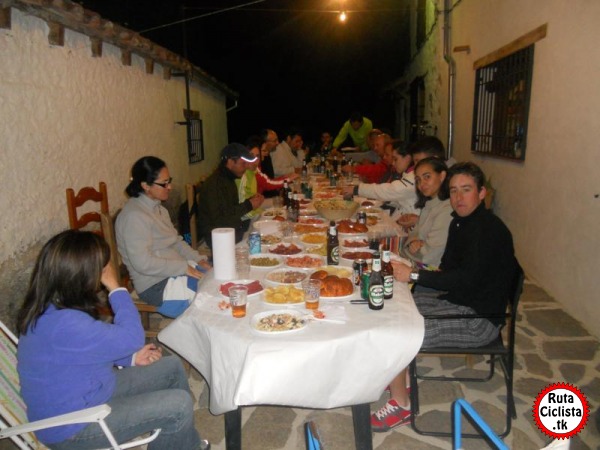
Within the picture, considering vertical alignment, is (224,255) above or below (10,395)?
above

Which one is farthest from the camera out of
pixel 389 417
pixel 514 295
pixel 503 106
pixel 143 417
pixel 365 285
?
pixel 503 106

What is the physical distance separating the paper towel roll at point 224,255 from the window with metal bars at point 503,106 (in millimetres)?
3939

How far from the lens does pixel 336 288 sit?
7.59 feet

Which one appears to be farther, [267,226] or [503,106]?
[503,106]

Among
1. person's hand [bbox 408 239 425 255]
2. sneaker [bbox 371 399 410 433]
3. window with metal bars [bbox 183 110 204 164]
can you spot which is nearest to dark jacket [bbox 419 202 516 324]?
sneaker [bbox 371 399 410 433]

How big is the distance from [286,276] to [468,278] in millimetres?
1022

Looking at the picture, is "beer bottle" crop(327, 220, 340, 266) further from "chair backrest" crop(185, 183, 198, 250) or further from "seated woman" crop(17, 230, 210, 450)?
"chair backrest" crop(185, 183, 198, 250)

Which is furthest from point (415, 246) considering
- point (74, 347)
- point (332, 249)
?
point (74, 347)

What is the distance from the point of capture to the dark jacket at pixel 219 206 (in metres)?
4.14

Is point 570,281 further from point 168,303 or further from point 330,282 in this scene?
point 168,303

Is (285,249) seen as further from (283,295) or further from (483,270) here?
(483,270)

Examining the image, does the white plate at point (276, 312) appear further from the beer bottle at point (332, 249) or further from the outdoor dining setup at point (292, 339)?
the beer bottle at point (332, 249)

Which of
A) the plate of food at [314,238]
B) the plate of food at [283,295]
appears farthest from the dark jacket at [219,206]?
the plate of food at [283,295]

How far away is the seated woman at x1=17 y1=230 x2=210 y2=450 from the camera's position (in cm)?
178
